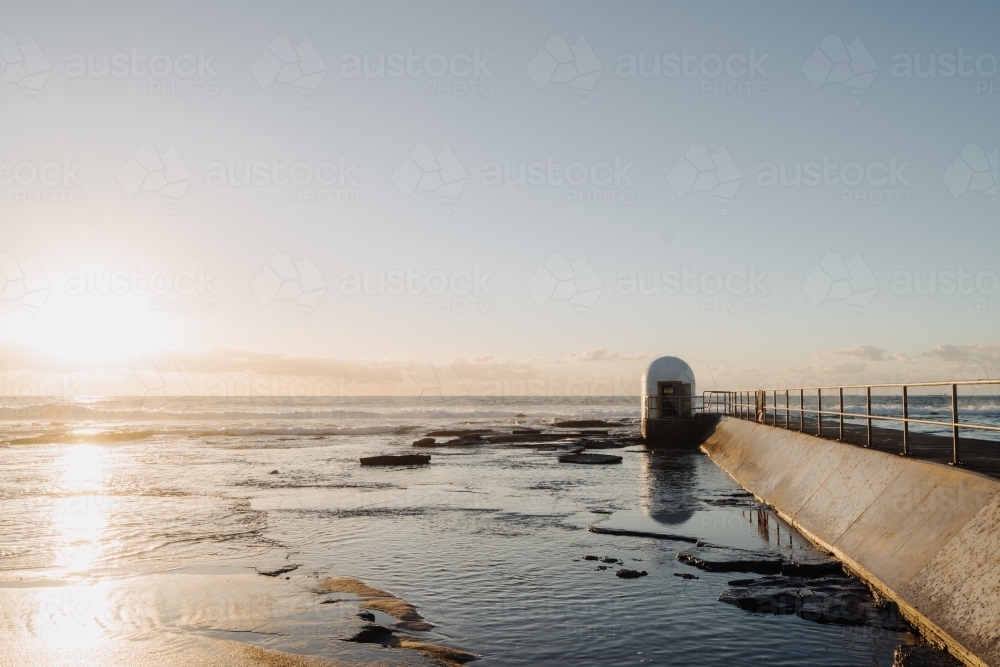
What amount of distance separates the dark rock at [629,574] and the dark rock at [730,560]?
100cm

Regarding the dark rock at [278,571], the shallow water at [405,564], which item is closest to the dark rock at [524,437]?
the shallow water at [405,564]

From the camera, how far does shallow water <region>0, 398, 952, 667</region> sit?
24.9ft

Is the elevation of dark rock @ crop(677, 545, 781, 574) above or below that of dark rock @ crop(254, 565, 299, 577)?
above

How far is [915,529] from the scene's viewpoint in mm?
8961

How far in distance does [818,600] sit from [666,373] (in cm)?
3087

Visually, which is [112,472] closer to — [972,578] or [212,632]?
[212,632]

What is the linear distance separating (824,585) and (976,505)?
2218 mm

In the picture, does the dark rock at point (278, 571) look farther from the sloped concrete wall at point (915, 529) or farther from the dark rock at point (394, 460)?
the dark rock at point (394, 460)

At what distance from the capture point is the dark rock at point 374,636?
302 inches

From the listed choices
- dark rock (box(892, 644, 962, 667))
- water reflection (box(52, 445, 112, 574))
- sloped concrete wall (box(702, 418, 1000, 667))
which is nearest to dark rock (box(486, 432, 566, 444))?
water reflection (box(52, 445, 112, 574))

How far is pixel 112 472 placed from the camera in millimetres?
27109

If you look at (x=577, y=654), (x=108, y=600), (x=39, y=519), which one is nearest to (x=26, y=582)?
(x=108, y=600)

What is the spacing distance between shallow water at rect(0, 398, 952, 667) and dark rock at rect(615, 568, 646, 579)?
7.5 inches

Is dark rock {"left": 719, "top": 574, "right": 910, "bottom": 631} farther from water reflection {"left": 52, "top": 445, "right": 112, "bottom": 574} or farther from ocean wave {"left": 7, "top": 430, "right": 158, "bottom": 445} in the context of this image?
ocean wave {"left": 7, "top": 430, "right": 158, "bottom": 445}
